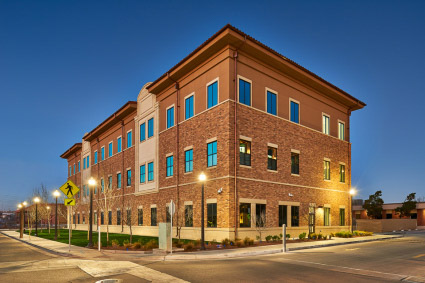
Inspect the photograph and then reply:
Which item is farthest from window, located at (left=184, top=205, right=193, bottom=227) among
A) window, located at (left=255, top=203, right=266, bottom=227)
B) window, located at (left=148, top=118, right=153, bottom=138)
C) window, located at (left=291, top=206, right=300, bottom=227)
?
window, located at (left=148, top=118, right=153, bottom=138)

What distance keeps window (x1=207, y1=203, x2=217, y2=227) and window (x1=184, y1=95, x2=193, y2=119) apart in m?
7.91

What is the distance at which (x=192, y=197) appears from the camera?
27.3 metres

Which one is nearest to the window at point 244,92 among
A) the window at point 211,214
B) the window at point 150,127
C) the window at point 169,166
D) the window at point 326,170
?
the window at point 211,214

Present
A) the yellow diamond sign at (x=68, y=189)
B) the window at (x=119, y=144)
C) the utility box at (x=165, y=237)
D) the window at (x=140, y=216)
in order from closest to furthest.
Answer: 1. the utility box at (x=165, y=237)
2. the yellow diamond sign at (x=68, y=189)
3. the window at (x=140, y=216)
4. the window at (x=119, y=144)

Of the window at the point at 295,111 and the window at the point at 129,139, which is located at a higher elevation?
the window at the point at 295,111

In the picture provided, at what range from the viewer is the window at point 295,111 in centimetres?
3038

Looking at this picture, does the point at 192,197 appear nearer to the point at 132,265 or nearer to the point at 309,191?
the point at 309,191

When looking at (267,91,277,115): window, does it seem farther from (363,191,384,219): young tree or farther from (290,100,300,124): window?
(363,191,384,219): young tree

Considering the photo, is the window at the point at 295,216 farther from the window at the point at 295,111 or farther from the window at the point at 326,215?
the window at the point at 295,111

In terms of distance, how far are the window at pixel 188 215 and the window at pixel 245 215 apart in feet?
15.7

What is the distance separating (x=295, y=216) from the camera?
29.1 meters

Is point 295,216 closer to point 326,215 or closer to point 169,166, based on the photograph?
point 326,215

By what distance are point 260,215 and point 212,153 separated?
226 inches

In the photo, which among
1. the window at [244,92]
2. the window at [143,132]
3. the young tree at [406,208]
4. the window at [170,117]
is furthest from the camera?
the young tree at [406,208]
